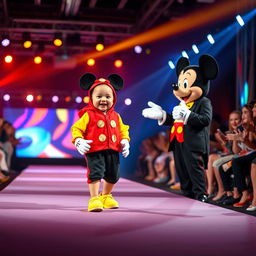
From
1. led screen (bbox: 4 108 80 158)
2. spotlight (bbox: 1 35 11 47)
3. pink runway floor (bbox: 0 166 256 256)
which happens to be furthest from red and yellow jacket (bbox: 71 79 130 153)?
led screen (bbox: 4 108 80 158)

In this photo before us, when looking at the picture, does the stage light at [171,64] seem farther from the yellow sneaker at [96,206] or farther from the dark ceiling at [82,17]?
the yellow sneaker at [96,206]

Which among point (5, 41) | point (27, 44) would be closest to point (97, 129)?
point (5, 41)

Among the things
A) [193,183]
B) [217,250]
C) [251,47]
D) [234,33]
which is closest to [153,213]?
[193,183]

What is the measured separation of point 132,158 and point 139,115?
1213mm

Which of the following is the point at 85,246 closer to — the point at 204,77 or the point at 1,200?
the point at 1,200

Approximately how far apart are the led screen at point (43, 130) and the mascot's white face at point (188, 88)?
29.4 feet

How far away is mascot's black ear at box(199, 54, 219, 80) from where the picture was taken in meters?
4.46

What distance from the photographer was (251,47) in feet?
24.1

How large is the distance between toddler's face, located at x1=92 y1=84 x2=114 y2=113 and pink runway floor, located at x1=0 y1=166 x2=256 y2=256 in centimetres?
82

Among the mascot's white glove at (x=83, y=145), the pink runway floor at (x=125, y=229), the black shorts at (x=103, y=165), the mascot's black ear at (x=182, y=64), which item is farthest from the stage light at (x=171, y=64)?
the mascot's white glove at (x=83, y=145)

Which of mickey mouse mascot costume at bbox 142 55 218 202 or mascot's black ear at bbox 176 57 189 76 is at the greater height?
mascot's black ear at bbox 176 57 189 76

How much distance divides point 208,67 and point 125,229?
2.09 meters

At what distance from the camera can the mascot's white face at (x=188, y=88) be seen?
4.47 metres

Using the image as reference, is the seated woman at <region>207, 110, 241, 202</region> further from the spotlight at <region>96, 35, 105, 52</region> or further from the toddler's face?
the spotlight at <region>96, 35, 105, 52</region>
